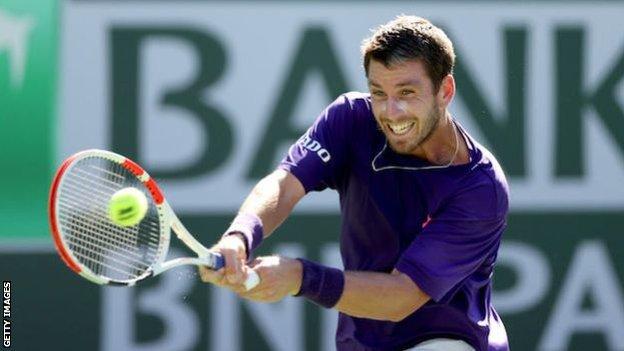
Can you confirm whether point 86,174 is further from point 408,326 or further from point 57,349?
point 57,349

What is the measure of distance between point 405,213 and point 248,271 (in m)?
0.80

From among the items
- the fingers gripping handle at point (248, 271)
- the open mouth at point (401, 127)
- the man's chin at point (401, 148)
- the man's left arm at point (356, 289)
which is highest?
the open mouth at point (401, 127)

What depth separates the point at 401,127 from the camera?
4.16 meters

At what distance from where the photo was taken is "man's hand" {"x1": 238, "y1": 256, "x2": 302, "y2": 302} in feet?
12.3

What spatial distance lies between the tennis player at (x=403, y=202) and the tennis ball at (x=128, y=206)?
0.92ft

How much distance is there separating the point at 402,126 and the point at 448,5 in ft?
9.44

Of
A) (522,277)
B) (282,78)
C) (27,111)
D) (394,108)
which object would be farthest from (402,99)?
(27,111)

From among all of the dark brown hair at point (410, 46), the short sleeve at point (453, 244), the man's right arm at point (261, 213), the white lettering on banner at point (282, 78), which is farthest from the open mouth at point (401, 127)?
the white lettering on banner at point (282, 78)

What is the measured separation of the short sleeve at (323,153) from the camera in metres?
4.36

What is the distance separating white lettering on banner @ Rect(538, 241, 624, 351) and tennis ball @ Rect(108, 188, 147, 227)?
3.62 metres

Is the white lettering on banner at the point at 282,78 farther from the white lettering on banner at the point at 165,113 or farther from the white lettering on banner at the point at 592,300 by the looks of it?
the white lettering on banner at the point at 592,300

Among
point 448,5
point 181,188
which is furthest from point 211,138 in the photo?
point 448,5

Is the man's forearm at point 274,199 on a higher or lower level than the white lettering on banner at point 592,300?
higher

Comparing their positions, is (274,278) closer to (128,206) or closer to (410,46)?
(128,206)
